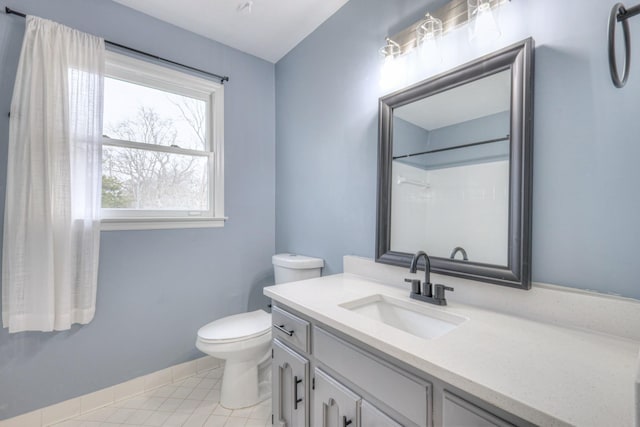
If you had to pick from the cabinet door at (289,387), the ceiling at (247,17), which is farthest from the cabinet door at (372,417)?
the ceiling at (247,17)

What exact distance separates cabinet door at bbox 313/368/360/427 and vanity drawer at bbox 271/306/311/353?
0.13 meters

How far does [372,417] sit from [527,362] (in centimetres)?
48

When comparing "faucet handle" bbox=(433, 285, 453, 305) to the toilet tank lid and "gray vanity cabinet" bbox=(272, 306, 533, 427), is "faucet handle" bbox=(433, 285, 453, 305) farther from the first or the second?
the toilet tank lid

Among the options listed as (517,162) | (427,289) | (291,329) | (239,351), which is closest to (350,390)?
(291,329)

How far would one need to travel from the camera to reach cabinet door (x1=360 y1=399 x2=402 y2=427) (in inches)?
32.2

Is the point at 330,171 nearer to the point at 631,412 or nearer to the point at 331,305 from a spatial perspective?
the point at 331,305

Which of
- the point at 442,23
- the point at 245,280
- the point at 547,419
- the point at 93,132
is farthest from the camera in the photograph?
the point at 245,280

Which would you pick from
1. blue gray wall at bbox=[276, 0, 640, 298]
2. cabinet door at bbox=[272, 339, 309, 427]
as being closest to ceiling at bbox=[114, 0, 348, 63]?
blue gray wall at bbox=[276, 0, 640, 298]

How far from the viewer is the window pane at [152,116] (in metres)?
1.83

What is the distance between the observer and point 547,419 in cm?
52

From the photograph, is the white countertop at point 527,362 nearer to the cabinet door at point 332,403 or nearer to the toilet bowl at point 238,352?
the cabinet door at point 332,403

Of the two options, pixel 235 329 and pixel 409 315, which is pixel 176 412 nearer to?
pixel 235 329

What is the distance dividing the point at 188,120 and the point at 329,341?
1958 mm

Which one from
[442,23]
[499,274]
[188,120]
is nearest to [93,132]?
[188,120]
